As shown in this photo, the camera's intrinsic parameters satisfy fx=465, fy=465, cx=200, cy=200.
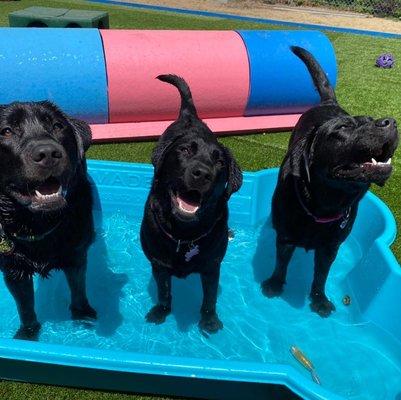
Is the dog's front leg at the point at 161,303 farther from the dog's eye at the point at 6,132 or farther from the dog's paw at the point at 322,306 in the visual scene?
the dog's eye at the point at 6,132

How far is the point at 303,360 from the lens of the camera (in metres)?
3.55

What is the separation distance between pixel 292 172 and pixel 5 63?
4.07 meters

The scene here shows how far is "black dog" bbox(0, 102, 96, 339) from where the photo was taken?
2.41m

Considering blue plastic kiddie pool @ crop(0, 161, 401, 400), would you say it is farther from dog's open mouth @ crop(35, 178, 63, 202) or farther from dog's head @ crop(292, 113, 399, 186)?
dog's head @ crop(292, 113, 399, 186)

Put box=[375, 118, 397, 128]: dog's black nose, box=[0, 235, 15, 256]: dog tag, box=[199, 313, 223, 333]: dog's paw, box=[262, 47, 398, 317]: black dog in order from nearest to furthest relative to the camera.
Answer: box=[375, 118, 397, 128]: dog's black nose, box=[262, 47, 398, 317]: black dog, box=[0, 235, 15, 256]: dog tag, box=[199, 313, 223, 333]: dog's paw

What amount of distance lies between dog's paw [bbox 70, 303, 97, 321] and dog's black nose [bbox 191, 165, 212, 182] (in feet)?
5.61

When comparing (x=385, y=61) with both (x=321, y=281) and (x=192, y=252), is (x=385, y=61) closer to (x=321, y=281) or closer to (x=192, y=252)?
(x=321, y=281)

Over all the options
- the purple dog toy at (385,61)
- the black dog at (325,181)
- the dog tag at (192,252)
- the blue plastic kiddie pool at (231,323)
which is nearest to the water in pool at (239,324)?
the blue plastic kiddie pool at (231,323)

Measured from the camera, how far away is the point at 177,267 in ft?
10.5

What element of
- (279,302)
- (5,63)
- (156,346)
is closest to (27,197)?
(156,346)

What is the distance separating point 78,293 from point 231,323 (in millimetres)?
1293

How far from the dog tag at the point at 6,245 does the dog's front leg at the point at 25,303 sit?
23 cm

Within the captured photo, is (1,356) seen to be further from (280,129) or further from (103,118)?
(280,129)

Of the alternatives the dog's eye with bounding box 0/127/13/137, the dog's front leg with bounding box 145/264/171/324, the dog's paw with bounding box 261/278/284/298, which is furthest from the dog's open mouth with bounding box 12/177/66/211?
the dog's paw with bounding box 261/278/284/298
